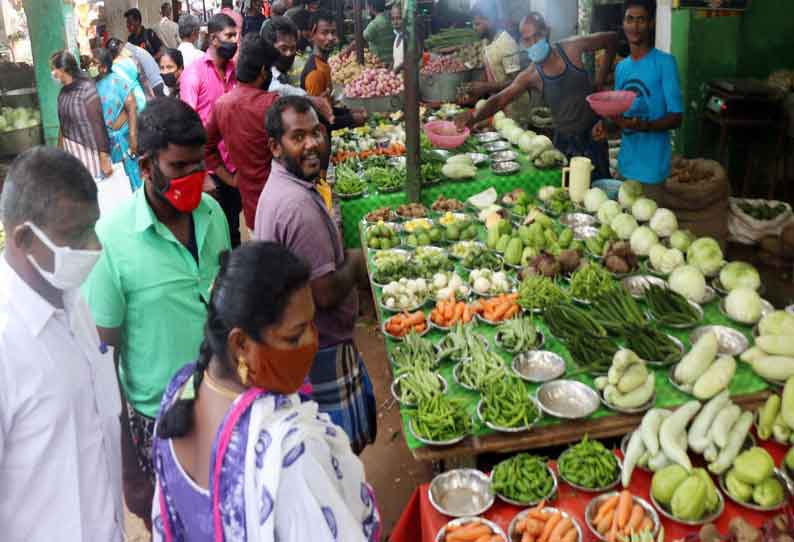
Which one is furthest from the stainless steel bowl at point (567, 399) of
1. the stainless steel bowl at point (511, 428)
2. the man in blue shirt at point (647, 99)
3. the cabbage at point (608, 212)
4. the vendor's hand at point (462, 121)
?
the vendor's hand at point (462, 121)

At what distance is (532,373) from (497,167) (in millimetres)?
3308

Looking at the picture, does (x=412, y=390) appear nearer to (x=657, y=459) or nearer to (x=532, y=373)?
(x=532, y=373)

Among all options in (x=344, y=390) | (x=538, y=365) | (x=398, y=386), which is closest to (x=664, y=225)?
(x=538, y=365)

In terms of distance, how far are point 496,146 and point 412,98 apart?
5.60 ft

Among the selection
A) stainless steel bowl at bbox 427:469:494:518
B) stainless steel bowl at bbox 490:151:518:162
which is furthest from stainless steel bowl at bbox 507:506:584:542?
stainless steel bowl at bbox 490:151:518:162

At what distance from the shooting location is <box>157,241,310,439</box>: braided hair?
171 cm

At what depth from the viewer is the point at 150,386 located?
2.76 meters

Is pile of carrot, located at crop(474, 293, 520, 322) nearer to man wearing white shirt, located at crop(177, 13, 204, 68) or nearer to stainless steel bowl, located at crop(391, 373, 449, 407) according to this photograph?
stainless steel bowl, located at crop(391, 373, 449, 407)

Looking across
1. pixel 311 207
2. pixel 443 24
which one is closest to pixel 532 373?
pixel 311 207

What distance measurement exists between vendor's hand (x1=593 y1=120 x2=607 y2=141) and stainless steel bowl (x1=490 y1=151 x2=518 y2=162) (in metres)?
0.72

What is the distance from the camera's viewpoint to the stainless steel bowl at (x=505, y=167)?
6332 millimetres

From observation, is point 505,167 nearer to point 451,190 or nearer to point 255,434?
point 451,190

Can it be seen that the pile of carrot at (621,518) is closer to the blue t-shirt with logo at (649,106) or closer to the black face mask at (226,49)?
the blue t-shirt with logo at (649,106)

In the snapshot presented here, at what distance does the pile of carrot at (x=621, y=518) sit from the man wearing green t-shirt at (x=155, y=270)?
159cm
